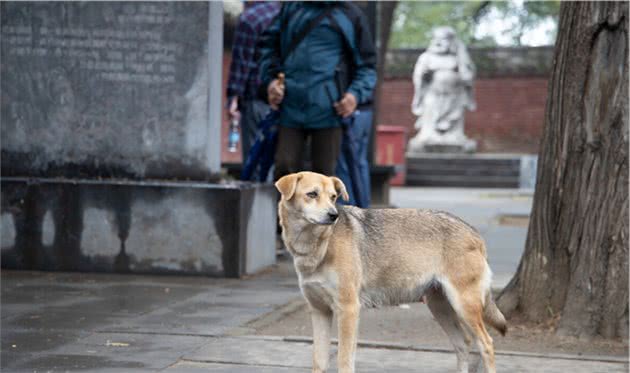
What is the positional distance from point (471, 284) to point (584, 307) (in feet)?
4.77

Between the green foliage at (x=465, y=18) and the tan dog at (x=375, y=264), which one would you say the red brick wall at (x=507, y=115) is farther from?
the tan dog at (x=375, y=264)

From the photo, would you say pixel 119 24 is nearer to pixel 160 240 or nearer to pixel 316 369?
pixel 160 240

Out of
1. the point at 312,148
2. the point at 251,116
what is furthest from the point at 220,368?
the point at 251,116

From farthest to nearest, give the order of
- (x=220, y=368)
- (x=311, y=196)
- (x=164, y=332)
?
(x=164, y=332), (x=220, y=368), (x=311, y=196)

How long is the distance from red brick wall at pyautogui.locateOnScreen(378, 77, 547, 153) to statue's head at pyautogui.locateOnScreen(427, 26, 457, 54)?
537 cm

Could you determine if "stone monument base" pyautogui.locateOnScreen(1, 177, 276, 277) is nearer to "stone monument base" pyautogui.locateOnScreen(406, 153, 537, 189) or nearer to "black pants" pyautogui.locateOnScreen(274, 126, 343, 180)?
"black pants" pyautogui.locateOnScreen(274, 126, 343, 180)

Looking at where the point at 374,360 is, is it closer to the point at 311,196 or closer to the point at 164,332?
the point at 311,196

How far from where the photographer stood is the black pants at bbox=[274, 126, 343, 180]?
9.55 metres

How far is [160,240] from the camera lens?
9.19 meters

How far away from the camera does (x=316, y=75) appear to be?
9.33 m

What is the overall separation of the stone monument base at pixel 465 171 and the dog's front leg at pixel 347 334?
21.0 meters

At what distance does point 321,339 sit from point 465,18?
39.2m

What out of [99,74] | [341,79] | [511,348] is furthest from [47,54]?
[511,348]

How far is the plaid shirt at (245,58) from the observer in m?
11.5
